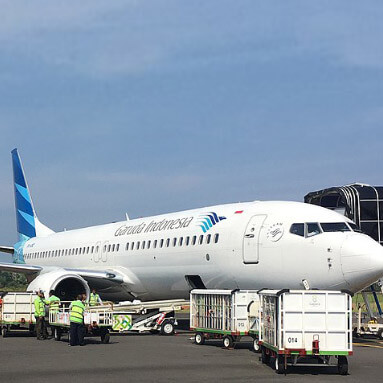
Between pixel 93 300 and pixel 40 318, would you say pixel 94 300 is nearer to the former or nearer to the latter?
pixel 93 300

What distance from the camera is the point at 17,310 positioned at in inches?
953

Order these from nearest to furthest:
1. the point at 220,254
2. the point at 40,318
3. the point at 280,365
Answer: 1. the point at 280,365
2. the point at 220,254
3. the point at 40,318

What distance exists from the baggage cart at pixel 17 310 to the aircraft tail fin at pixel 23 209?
1820cm

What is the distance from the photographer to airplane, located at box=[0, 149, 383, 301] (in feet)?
63.6

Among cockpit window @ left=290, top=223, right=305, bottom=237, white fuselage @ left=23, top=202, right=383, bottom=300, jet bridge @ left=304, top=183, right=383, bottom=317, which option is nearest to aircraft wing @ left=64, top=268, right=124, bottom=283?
white fuselage @ left=23, top=202, right=383, bottom=300

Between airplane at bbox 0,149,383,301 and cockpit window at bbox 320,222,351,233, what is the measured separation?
0.09 ft

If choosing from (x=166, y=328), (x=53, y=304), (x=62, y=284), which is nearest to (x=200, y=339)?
(x=166, y=328)

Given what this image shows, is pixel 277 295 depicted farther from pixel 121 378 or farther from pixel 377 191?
pixel 377 191

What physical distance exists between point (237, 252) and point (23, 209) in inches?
987

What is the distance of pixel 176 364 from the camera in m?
14.8

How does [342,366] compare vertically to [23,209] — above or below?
below

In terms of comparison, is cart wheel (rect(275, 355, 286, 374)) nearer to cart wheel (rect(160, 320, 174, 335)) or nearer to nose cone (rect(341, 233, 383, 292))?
nose cone (rect(341, 233, 383, 292))

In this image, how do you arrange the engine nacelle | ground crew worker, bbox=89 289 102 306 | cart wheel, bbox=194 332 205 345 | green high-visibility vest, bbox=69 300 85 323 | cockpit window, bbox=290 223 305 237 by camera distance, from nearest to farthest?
green high-visibility vest, bbox=69 300 85 323, cart wheel, bbox=194 332 205 345, cockpit window, bbox=290 223 305 237, the engine nacelle, ground crew worker, bbox=89 289 102 306

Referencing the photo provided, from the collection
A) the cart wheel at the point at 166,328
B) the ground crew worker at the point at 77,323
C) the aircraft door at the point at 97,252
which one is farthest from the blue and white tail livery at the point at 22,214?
the ground crew worker at the point at 77,323
